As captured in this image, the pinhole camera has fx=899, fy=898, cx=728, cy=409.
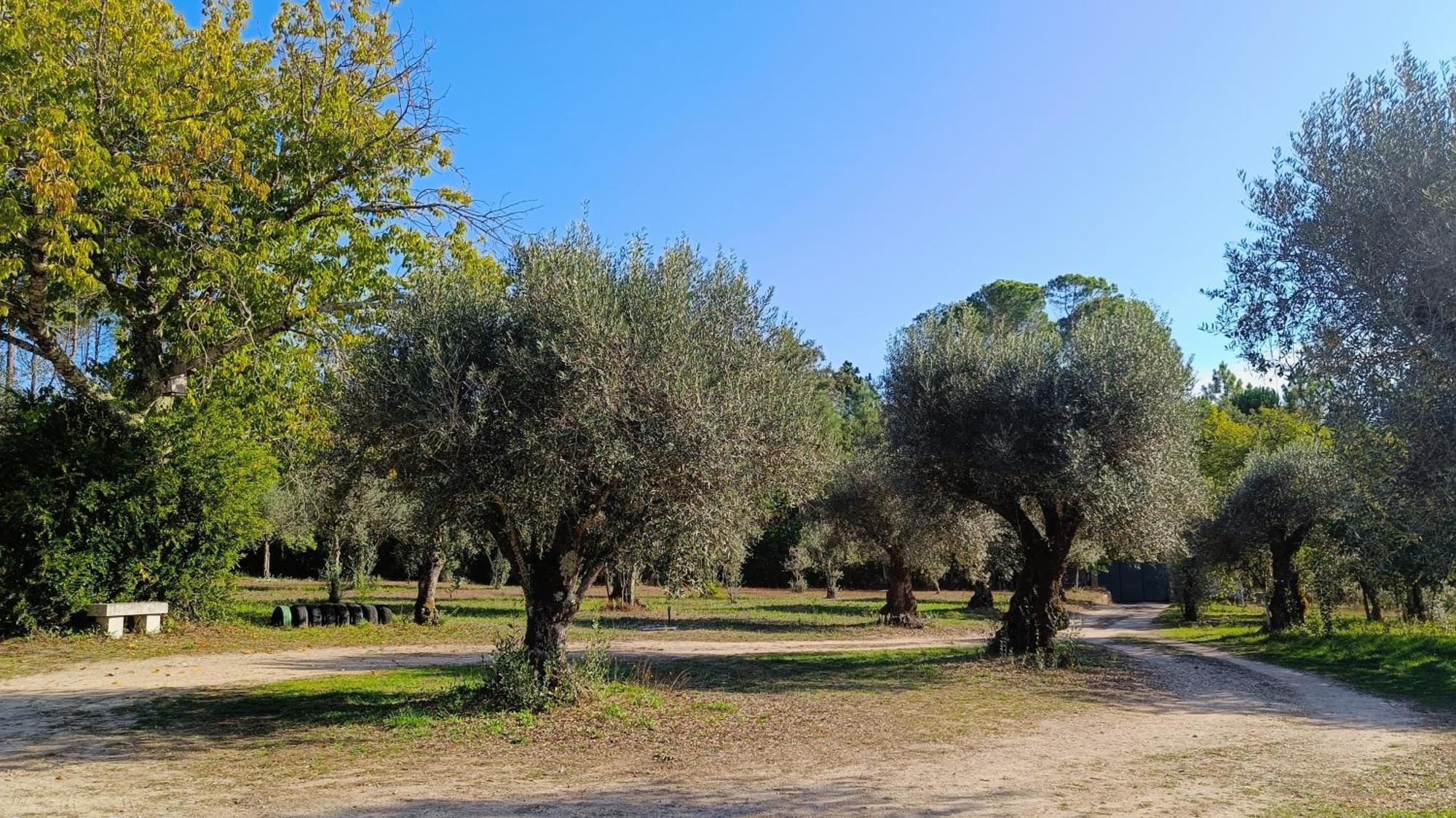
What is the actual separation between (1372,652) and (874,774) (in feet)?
51.1

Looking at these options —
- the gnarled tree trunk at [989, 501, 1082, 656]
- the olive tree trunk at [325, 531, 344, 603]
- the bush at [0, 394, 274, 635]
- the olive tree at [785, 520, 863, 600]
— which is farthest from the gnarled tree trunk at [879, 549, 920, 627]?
the bush at [0, 394, 274, 635]

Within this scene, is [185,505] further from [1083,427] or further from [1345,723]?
[1345,723]

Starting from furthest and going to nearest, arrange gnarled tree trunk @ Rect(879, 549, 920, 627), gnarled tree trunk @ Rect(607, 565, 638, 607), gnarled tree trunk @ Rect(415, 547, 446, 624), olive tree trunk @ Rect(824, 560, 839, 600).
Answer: olive tree trunk @ Rect(824, 560, 839, 600)
gnarled tree trunk @ Rect(607, 565, 638, 607)
gnarled tree trunk @ Rect(879, 549, 920, 627)
gnarled tree trunk @ Rect(415, 547, 446, 624)

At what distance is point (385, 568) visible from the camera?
51.8 metres

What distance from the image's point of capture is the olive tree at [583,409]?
984 centimetres

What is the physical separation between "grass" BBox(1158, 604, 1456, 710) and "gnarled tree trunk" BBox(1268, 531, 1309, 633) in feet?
1.68

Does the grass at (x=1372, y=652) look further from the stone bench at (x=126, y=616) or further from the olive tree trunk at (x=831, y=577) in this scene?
the stone bench at (x=126, y=616)

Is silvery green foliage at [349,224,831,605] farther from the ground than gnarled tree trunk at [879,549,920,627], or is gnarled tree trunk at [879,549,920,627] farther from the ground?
silvery green foliage at [349,224,831,605]

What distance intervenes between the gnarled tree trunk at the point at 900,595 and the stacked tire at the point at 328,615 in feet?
48.0

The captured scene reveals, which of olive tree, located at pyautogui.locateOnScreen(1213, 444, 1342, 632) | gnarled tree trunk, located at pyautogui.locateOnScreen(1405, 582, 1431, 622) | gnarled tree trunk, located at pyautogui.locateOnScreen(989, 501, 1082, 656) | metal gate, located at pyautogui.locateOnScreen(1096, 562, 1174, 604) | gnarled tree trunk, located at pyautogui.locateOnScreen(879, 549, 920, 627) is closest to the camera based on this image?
gnarled tree trunk, located at pyautogui.locateOnScreen(989, 501, 1082, 656)

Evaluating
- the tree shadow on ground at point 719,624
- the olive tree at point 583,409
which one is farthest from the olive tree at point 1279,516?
the olive tree at point 583,409

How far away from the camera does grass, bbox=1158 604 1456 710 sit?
15141 millimetres

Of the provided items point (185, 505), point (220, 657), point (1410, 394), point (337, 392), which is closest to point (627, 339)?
point (337, 392)

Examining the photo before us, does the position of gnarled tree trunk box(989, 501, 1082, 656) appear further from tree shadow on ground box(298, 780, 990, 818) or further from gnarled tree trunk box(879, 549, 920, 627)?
tree shadow on ground box(298, 780, 990, 818)
